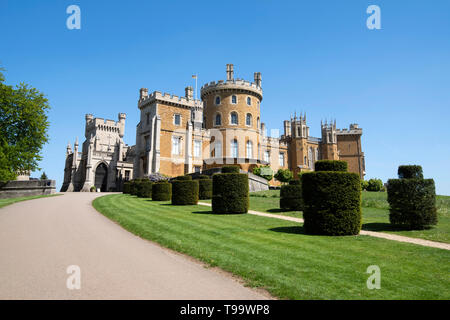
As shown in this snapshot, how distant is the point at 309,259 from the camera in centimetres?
600

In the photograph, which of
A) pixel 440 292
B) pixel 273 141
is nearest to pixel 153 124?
pixel 273 141

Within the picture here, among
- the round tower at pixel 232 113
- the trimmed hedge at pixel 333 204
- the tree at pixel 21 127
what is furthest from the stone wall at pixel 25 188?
A: the trimmed hedge at pixel 333 204

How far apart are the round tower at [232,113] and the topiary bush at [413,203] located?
2874cm

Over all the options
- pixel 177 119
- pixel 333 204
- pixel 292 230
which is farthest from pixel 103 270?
pixel 177 119

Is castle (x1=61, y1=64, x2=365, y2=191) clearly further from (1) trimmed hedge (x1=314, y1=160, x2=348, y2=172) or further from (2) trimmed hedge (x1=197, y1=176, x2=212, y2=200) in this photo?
(1) trimmed hedge (x1=314, y1=160, x2=348, y2=172)

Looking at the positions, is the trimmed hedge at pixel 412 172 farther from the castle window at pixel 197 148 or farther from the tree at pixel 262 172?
the castle window at pixel 197 148

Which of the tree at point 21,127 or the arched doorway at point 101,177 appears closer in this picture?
the tree at point 21,127

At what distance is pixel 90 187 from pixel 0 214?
2734 centimetres

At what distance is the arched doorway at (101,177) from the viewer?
41781mm

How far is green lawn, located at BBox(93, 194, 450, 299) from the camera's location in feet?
14.5

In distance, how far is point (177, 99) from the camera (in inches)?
1449

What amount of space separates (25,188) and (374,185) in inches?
1462

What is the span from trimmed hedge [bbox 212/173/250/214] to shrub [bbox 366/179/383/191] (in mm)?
26839
